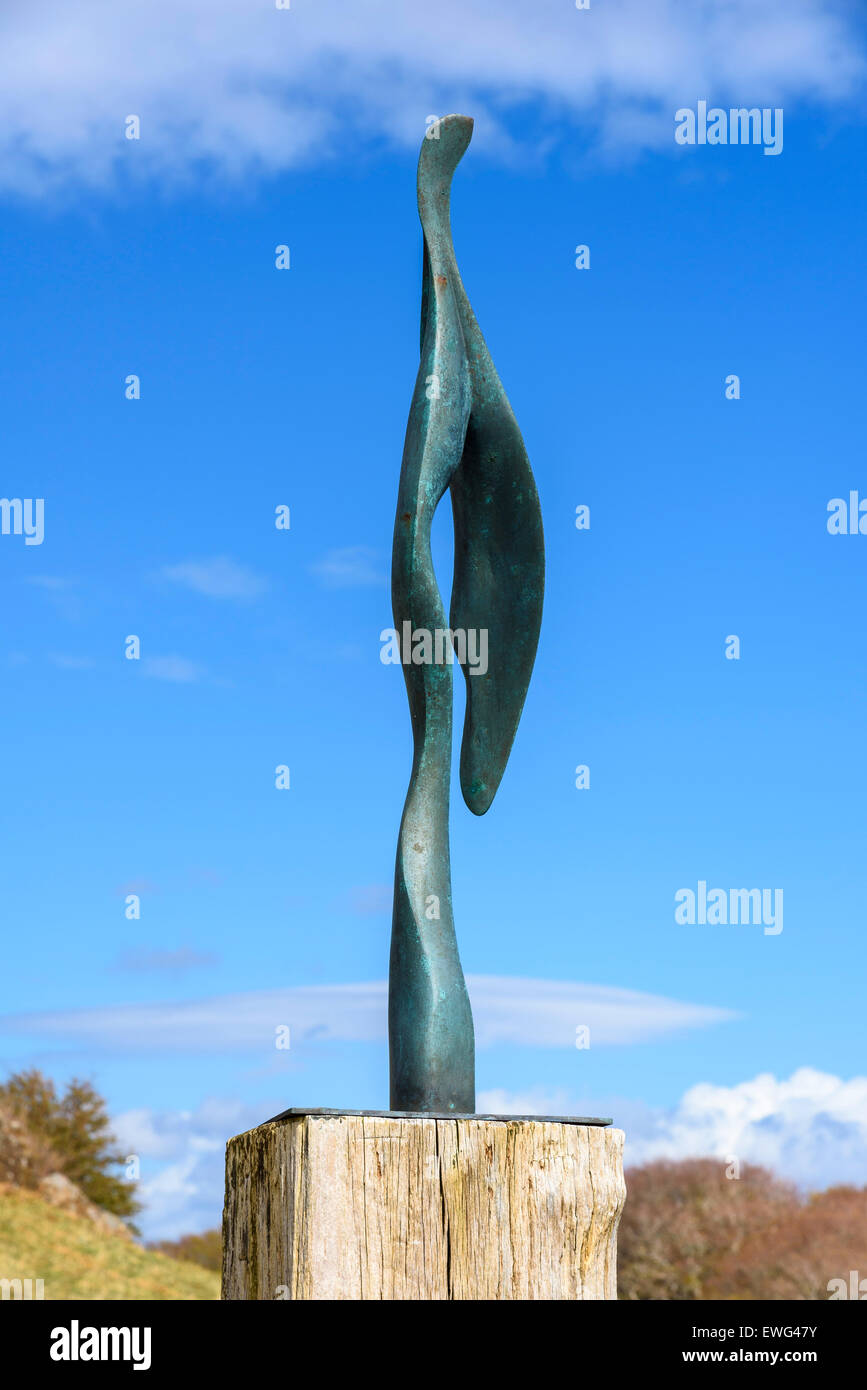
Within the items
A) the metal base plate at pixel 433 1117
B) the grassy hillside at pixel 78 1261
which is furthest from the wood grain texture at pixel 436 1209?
the grassy hillside at pixel 78 1261

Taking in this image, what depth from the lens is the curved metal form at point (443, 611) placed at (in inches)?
160

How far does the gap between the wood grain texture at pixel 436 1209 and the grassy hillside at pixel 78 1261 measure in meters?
15.4

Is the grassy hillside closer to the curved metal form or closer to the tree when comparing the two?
the tree

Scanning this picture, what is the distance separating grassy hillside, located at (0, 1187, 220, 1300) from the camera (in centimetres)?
1805

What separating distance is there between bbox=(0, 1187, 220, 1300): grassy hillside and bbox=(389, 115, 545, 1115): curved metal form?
15.0 meters

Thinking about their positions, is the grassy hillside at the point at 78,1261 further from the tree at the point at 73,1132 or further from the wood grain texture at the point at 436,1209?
the wood grain texture at the point at 436,1209

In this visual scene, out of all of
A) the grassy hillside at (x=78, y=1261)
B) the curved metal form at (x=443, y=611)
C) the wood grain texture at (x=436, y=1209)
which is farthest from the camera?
the grassy hillside at (x=78, y=1261)

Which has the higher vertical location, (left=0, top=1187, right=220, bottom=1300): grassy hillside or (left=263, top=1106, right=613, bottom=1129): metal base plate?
(left=263, top=1106, right=613, bottom=1129): metal base plate

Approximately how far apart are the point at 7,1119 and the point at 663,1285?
12.3 metres

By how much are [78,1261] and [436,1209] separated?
17311 mm

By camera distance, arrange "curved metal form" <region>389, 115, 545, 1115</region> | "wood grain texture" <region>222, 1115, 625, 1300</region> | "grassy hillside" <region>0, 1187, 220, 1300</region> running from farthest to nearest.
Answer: "grassy hillside" <region>0, 1187, 220, 1300</region> → "curved metal form" <region>389, 115, 545, 1115</region> → "wood grain texture" <region>222, 1115, 625, 1300</region>

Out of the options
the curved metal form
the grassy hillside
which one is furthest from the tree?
the curved metal form
